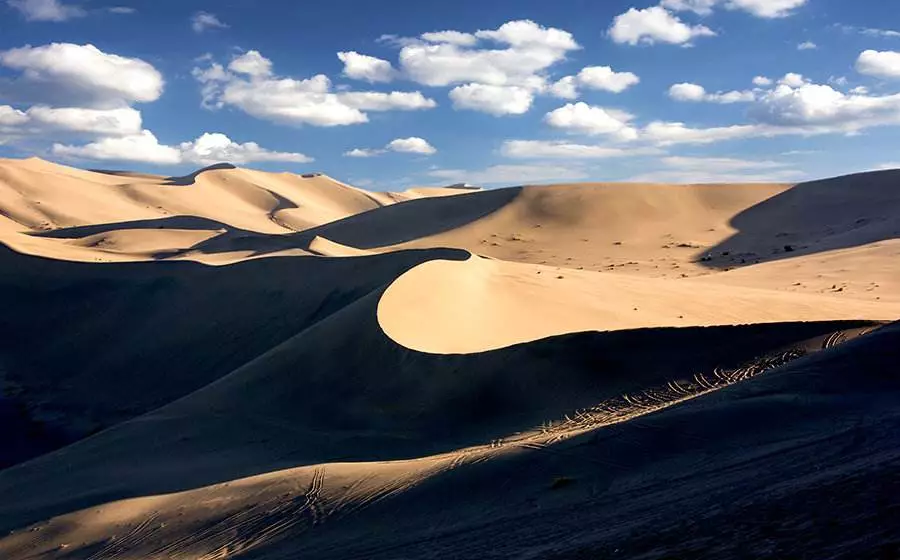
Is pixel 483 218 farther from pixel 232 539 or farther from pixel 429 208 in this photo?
pixel 232 539

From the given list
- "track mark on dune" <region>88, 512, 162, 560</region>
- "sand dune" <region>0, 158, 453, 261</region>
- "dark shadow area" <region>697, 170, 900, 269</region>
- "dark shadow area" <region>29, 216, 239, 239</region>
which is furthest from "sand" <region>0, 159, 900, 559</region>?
"dark shadow area" <region>29, 216, 239, 239</region>

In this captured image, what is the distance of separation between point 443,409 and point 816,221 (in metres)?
29.7

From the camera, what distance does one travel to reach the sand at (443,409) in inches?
219

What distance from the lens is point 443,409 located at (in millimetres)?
10109

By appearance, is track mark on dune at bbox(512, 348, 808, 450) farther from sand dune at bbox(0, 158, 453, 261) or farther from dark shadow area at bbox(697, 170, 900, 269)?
sand dune at bbox(0, 158, 453, 261)

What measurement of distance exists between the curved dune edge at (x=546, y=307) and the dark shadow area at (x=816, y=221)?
11837 mm

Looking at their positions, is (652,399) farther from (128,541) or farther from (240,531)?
(128,541)

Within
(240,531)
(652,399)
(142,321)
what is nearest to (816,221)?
(142,321)

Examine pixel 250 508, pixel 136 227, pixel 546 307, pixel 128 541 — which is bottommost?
pixel 128 541

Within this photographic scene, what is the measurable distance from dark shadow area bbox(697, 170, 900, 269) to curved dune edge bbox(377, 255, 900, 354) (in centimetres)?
1184

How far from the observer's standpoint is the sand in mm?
5570

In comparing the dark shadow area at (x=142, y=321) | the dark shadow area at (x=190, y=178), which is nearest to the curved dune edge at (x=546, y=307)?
the dark shadow area at (x=142, y=321)

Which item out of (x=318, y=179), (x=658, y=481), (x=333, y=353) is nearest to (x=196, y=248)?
(x=333, y=353)

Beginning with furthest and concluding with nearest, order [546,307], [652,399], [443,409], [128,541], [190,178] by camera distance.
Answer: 1. [190,178]
2. [546,307]
3. [443,409]
4. [652,399]
5. [128,541]
